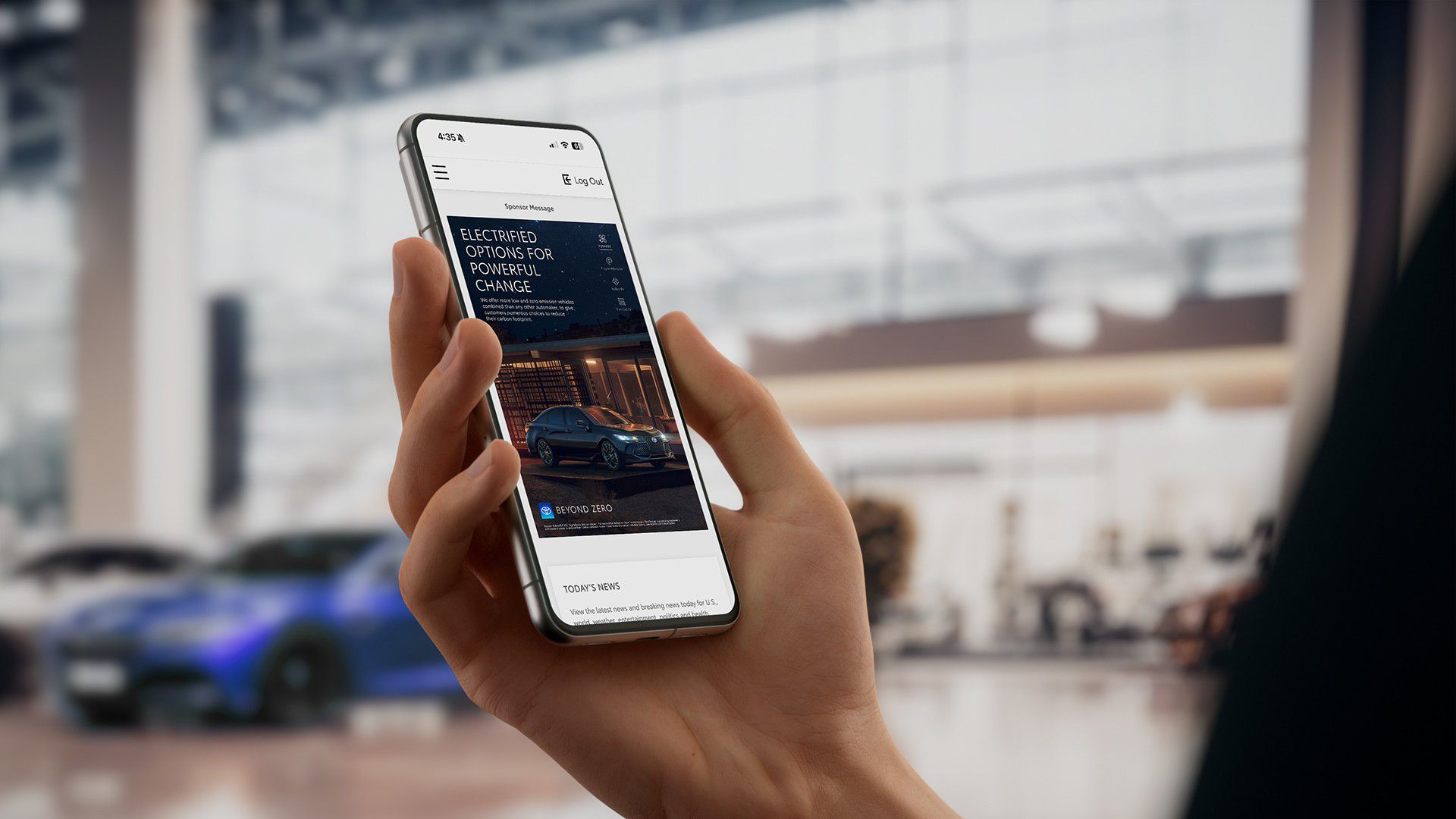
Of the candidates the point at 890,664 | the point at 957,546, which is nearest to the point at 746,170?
the point at 957,546

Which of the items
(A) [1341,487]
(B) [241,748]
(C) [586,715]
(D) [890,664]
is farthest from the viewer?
(D) [890,664]

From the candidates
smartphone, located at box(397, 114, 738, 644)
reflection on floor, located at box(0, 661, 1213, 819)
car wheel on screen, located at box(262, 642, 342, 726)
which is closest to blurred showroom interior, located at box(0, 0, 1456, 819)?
reflection on floor, located at box(0, 661, 1213, 819)

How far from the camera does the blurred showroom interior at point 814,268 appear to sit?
1136 centimetres

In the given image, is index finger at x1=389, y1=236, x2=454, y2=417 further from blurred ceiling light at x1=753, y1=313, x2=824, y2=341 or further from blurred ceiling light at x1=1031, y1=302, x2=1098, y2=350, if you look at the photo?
blurred ceiling light at x1=753, y1=313, x2=824, y2=341

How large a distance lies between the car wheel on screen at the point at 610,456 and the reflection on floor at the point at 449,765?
308 cm

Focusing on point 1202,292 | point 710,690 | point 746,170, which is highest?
point 710,690

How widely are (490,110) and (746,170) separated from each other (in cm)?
302

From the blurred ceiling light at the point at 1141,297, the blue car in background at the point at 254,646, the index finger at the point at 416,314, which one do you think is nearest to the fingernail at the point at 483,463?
the index finger at the point at 416,314

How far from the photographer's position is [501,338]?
129 cm

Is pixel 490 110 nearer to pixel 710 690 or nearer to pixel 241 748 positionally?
pixel 241 748

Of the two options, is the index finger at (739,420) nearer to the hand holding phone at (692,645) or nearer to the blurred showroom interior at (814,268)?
the hand holding phone at (692,645)

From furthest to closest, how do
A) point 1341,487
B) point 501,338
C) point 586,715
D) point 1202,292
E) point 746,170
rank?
point 746,170, point 1202,292, point 501,338, point 586,715, point 1341,487

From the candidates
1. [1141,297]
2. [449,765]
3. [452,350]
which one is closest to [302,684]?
[449,765]

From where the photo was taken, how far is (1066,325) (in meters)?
11.5
